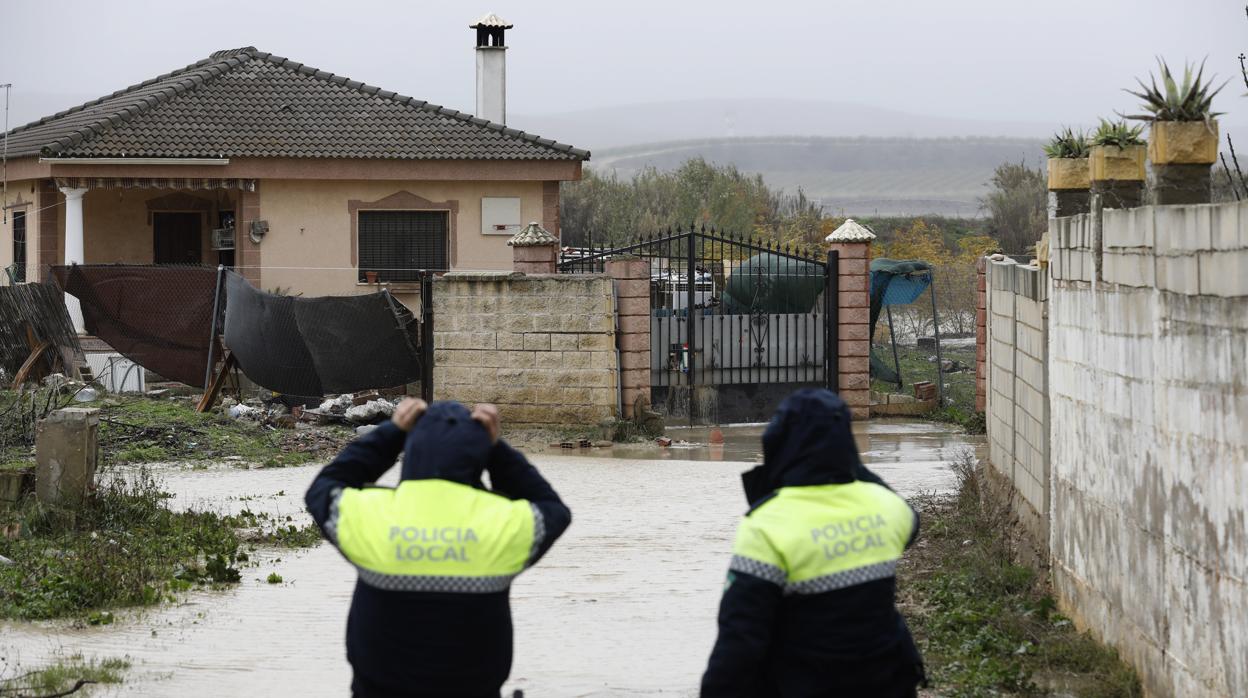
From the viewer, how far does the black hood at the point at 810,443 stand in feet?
13.6

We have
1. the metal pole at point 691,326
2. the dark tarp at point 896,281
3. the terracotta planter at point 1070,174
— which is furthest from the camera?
the dark tarp at point 896,281

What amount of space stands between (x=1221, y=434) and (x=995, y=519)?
16.8ft

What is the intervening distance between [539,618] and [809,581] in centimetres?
481

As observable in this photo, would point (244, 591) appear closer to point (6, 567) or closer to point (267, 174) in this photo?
point (6, 567)

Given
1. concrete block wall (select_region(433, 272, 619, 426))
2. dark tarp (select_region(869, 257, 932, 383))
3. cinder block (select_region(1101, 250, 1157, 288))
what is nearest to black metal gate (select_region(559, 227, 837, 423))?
concrete block wall (select_region(433, 272, 619, 426))

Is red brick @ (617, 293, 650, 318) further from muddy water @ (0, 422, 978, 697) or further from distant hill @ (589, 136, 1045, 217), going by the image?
distant hill @ (589, 136, 1045, 217)

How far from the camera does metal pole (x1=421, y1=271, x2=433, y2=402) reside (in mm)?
19109

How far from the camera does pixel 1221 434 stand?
5.41 meters

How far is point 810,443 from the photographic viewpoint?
415 cm

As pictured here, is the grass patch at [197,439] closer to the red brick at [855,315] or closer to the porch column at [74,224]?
the red brick at [855,315]

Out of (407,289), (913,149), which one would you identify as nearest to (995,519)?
(407,289)

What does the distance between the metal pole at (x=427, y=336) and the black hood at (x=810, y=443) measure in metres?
15.1

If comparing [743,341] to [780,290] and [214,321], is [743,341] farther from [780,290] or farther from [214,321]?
[214,321]

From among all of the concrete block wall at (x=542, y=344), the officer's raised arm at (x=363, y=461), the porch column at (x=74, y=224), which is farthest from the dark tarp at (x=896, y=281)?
the officer's raised arm at (x=363, y=461)
